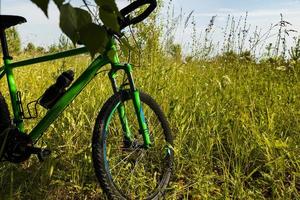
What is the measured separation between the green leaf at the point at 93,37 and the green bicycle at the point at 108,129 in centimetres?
159

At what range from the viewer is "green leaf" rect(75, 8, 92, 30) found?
83cm

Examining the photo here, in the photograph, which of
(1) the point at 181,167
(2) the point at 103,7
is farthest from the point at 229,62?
(2) the point at 103,7

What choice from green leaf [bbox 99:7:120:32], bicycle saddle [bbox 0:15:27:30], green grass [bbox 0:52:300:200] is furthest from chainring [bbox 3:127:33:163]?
green leaf [bbox 99:7:120:32]

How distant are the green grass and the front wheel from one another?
124 millimetres

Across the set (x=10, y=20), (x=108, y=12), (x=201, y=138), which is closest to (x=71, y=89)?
(x=10, y=20)

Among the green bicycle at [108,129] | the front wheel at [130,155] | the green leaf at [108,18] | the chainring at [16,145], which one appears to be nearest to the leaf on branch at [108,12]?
the green leaf at [108,18]

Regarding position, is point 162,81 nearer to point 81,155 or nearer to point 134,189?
point 81,155

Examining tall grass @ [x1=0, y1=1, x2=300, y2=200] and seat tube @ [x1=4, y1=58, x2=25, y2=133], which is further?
tall grass @ [x1=0, y1=1, x2=300, y2=200]

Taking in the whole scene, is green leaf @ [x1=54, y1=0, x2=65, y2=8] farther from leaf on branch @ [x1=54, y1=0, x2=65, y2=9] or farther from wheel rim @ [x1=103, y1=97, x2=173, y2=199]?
wheel rim @ [x1=103, y1=97, x2=173, y2=199]

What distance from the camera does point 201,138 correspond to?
3514mm

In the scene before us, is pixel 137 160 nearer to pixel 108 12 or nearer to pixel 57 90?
pixel 57 90

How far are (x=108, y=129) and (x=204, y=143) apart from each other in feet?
2.80

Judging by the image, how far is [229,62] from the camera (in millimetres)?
5691

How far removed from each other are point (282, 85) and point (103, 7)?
380 centimetres
